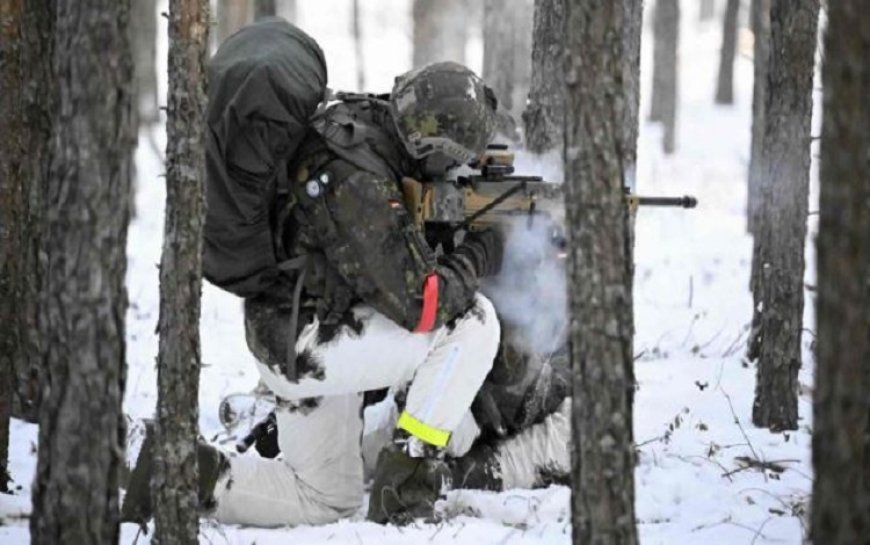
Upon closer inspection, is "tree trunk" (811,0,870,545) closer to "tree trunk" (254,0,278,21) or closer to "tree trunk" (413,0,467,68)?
"tree trunk" (254,0,278,21)

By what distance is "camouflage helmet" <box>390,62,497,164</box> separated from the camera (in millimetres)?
5320

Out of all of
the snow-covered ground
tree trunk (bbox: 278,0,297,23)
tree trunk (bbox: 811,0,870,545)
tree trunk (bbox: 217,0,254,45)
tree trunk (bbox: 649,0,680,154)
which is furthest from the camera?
tree trunk (bbox: 278,0,297,23)

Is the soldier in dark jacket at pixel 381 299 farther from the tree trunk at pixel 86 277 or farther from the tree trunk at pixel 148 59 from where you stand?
the tree trunk at pixel 148 59

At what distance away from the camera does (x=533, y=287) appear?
6176 mm

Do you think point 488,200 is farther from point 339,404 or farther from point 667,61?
point 667,61

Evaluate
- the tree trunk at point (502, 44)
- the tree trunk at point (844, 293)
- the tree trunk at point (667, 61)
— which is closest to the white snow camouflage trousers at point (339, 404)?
the tree trunk at point (844, 293)

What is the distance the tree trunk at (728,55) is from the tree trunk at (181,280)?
53.6 feet

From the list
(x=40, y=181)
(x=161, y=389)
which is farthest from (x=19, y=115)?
(x=161, y=389)

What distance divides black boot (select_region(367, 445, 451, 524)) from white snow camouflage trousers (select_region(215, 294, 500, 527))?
0.40 ft

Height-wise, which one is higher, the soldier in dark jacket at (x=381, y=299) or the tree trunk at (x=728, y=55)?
the tree trunk at (x=728, y=55)

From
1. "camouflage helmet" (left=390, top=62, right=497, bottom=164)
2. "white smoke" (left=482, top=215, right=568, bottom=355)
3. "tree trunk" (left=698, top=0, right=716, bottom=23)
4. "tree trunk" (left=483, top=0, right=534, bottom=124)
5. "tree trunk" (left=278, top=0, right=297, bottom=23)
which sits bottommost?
"white smoke" (left=482, top=215, right=568, bottom=355)

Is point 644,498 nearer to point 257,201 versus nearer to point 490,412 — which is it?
point 490,412

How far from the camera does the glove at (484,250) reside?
5.61 meters

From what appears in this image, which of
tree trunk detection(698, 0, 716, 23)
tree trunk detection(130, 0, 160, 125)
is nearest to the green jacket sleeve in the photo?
tree trunk detection(130, 0, 160, 125)
